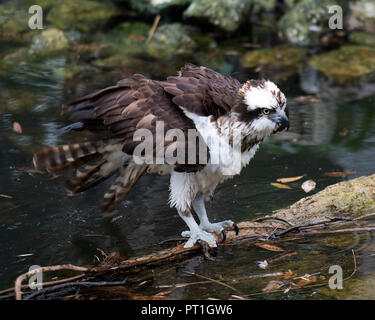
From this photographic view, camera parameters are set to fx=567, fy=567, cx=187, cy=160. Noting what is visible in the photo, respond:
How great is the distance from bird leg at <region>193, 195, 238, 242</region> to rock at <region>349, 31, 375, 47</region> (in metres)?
7.12

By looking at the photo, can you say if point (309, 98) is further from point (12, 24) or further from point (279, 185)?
point (12, 24)

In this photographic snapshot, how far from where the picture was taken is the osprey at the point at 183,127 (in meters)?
4.22

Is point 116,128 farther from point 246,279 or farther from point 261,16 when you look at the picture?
point 261,16

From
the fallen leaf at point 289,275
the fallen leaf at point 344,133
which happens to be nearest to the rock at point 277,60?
the fallen leaf at point 344,133

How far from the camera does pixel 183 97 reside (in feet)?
14.0

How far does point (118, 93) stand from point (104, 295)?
1.68 m

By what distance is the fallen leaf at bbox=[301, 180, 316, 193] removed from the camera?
5.51m

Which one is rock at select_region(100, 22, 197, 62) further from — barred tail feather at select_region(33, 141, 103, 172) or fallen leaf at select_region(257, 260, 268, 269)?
fallen leaf at select_region(257, 260, 268, 269)

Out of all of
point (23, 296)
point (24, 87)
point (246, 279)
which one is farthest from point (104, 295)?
point (24, 87)

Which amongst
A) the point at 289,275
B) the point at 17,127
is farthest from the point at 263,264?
the point at 17,127

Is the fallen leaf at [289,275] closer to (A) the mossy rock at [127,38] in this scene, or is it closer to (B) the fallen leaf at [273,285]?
(B) the fallen leaf at [273,285]

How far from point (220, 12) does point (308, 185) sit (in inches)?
237

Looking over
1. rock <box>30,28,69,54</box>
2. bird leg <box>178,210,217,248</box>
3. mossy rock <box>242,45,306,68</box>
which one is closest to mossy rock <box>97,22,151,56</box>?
rock <box>30,28,69,54</box>

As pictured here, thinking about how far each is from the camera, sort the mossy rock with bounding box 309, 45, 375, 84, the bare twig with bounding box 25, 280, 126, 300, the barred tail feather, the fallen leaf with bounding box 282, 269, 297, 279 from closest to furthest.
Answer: the bare twig with bounding box 25, 280, 126, 300 < the fallen leaf with bounding box 282, 269, 297, 279 < the barred tail feather < the mossy rock with bounding box 309, 45, 375, 84
